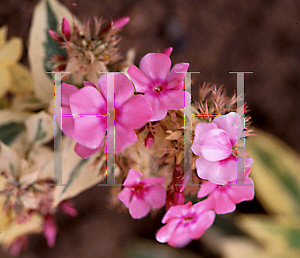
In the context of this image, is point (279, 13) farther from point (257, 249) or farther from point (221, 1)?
point (257, 249)

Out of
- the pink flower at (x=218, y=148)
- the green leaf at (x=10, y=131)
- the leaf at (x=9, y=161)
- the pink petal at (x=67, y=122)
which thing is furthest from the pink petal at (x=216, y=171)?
the green leaf at (x=10, y=131)

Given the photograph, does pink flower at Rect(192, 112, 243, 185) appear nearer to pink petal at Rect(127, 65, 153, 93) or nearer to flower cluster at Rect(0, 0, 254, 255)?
flower cluster at Rect(0, 0, 254, 255)

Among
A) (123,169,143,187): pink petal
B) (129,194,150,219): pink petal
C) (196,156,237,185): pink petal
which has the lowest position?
(129,194,150,219): pink petal

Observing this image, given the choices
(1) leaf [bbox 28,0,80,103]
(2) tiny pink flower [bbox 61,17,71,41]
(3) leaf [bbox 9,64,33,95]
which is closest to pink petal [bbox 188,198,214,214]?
(2) tiny pink flower [bbox 61,17,71,41]

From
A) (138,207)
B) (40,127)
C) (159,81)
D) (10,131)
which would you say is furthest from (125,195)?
(10,131)

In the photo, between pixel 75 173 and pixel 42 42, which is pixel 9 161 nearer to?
pixel 75 173

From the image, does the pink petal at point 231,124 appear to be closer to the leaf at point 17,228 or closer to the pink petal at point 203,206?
the pink petal at point 203,206
